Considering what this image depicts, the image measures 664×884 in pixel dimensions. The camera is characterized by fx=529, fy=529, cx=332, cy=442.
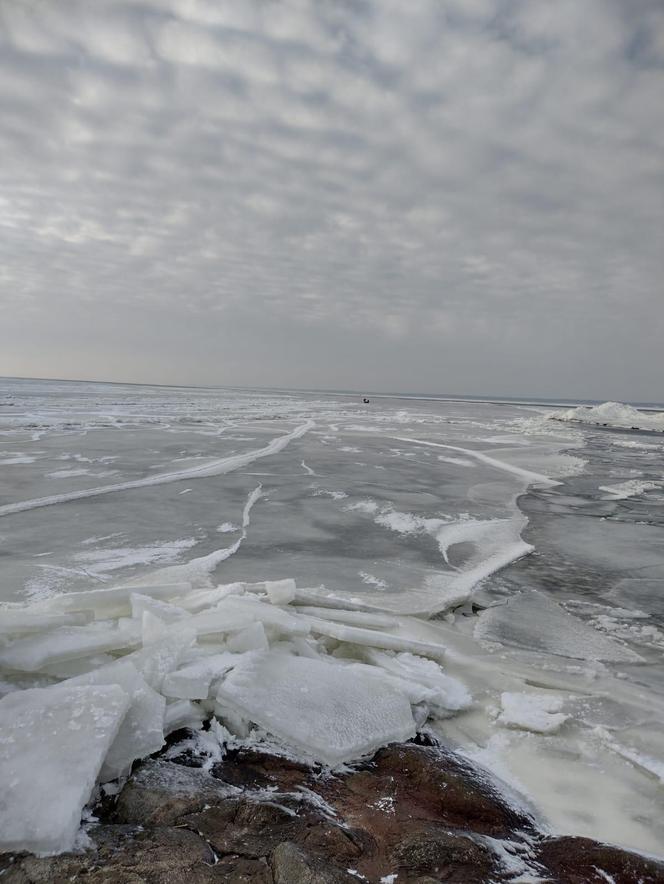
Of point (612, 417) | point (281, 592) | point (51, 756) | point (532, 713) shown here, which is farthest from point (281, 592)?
point (612, 417)

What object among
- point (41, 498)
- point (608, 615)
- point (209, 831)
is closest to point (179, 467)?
point (41, 498)

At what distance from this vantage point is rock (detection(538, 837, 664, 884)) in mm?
1871

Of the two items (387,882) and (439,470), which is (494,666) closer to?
(387,882)

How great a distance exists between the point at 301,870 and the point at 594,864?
1.10 metres

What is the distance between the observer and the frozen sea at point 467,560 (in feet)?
8.88

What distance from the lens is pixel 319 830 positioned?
1960 mm

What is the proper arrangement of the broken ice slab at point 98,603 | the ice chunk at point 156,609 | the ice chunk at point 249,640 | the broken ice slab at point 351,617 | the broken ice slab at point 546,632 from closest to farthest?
the ice chunk at point 249,640, the ice chunk at point 156,609, the broken ice slab at point 98,603, the broken ice slab at point 546,632, the broken ice slab at point 351,617

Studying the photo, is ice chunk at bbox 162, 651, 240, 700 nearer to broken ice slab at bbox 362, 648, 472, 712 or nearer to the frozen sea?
the frozen sea

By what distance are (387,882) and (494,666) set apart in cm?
206

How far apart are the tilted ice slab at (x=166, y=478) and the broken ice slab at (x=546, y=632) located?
254 inches

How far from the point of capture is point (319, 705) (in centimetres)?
274

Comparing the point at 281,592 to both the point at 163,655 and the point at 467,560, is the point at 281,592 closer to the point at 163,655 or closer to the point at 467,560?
the point at 163,655

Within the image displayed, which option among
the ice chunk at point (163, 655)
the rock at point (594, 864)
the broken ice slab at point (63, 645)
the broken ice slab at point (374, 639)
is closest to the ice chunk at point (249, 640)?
the ice chunk at point (163, 655)

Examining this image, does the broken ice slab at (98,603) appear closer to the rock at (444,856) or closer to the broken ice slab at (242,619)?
the broken ice slab at (242,619)
